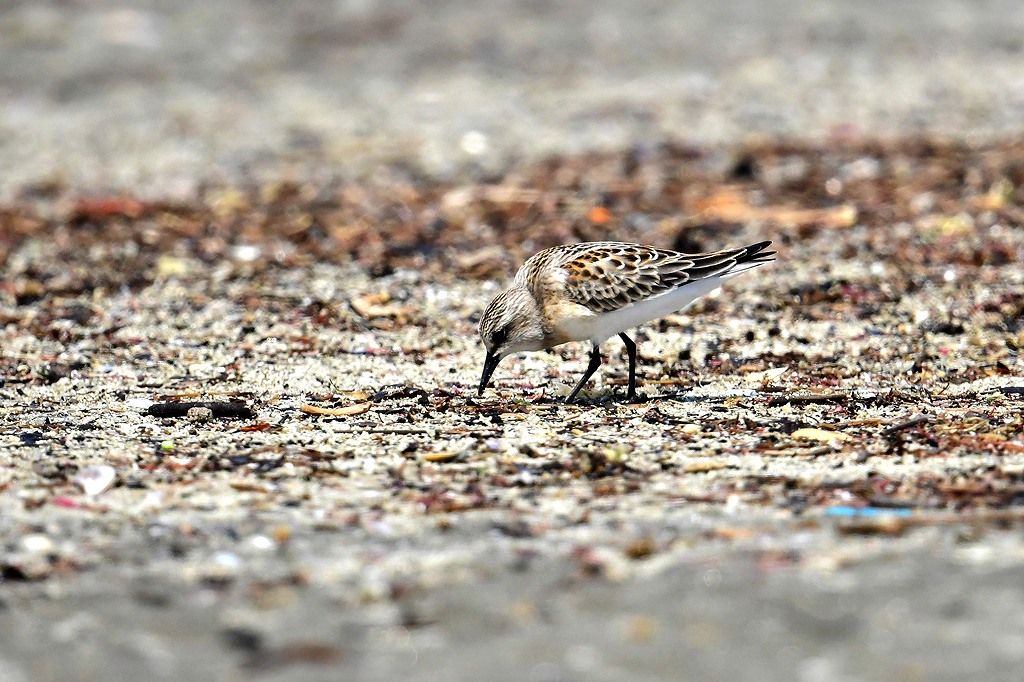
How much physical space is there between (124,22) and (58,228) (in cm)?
693

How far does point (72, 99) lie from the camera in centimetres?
1598

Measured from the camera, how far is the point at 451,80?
16141 millimetres

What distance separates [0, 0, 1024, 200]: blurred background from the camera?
45.5 feet

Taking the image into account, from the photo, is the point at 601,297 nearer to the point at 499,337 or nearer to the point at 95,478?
the point at 499,337

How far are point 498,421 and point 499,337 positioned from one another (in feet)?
2.33

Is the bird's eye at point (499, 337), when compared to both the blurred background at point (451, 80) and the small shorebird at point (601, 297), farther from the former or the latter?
the blurred background at point (451, 80)

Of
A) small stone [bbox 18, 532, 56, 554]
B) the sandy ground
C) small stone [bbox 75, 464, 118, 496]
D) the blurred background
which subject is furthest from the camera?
the blurred background

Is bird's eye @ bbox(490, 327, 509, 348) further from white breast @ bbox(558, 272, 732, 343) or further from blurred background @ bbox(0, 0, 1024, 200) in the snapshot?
blurred background @ bbox(0, 0, 1024, 200)

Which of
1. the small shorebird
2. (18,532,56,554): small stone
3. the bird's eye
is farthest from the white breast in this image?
(18,532,56,554): small stone

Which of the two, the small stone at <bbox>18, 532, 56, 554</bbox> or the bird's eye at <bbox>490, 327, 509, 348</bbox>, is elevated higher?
the bird's eye at <bbox>490, 327, 509, 348</bbox>

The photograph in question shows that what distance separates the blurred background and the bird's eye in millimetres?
6207

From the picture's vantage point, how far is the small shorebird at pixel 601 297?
6848 millimetres

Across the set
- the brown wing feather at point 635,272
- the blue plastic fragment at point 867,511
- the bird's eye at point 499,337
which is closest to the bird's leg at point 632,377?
the brown wing feather at point 635,272

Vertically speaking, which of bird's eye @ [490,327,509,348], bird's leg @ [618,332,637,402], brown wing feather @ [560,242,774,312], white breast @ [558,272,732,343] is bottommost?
bird's leg @ [618,332,637,402]
